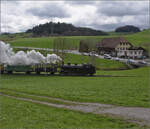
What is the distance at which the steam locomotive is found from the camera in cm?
4512

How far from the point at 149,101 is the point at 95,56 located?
45.9 m

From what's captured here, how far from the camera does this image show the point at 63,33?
126 metres

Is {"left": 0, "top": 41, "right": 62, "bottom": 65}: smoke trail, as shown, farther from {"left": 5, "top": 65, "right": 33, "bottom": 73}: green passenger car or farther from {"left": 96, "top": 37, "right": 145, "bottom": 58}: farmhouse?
{"left": 96, "top": 37, "right": 145, "bottom": 58}: farmhouse

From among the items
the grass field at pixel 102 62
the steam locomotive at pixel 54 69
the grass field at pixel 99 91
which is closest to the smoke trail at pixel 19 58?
the steam locomotive at pixel 54 69

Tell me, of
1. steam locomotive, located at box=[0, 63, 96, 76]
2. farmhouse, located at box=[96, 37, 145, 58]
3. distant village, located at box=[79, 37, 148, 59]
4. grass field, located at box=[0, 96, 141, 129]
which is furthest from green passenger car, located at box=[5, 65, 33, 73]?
grass field, located at box=[0, 96, 141, 129]

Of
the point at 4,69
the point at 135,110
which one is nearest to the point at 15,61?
the point at 4,69

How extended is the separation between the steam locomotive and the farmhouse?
17722 mm

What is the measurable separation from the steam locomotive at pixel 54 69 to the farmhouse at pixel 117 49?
1772cm

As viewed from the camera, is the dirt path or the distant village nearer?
the dirt path

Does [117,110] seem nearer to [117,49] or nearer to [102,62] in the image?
[102,62]

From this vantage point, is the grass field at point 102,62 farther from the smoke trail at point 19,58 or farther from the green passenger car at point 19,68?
the green passenger car at point 19,68

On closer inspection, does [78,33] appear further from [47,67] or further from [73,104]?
[73,104]

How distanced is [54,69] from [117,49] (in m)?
29.6

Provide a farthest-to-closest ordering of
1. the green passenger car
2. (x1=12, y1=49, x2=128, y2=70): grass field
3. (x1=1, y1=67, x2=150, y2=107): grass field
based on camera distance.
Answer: (x1=12, y1=49, x2=128, y2=70): grass field
the green passenger car
(x1=1, y1=67, x2=150, y2=107): grass field
